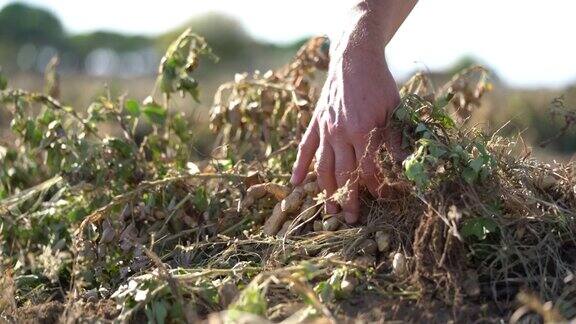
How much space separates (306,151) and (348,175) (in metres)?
0.21

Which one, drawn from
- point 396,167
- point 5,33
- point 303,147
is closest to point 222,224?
point 303,147

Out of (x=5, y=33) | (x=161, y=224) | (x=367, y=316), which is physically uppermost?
(x=367, y=316)

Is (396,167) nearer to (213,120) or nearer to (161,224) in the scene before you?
(161,224)

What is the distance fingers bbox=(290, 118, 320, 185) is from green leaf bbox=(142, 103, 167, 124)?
101 centimetres

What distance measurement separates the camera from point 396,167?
2.53m

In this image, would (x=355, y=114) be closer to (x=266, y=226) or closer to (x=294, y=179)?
(x=294, y=179)

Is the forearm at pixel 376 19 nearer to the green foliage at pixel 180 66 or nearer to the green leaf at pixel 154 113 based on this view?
the green foliage at pixel 180 66

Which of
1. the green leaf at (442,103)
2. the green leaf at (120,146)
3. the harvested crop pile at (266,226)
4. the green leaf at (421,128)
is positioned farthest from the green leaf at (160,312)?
the green leaf at (120,146)

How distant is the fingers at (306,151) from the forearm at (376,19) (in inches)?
12.0

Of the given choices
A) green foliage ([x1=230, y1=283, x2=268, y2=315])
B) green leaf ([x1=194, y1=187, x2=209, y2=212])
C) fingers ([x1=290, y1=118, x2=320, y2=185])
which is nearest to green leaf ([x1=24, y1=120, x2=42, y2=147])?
green leaf ([x1=194, y1=187, x2=209, y2=212])

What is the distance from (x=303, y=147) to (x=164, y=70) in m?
1.04

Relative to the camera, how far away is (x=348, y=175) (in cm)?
269

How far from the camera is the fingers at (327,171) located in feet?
8.95

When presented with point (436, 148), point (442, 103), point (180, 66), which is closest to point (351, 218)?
point (436, 148)
